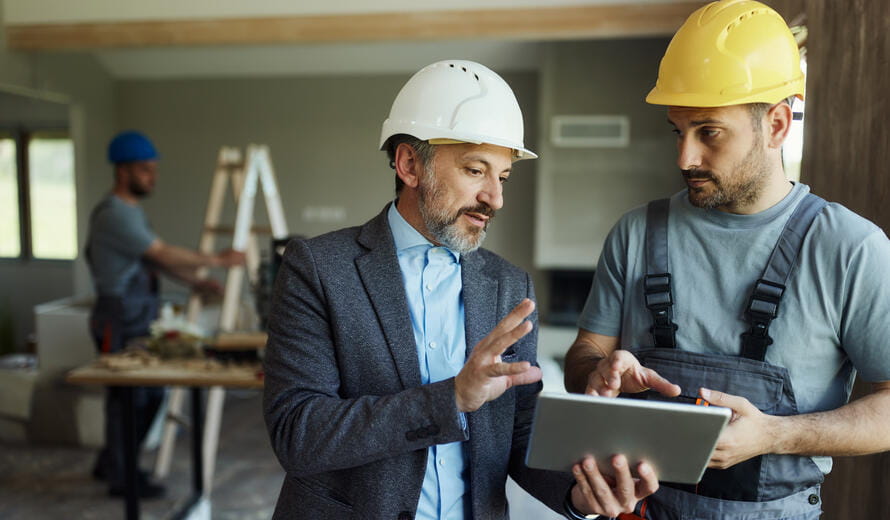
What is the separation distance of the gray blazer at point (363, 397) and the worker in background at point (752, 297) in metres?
0.26

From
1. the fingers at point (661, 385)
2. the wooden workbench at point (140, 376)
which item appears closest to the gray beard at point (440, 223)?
the fingers at point (661, 385)

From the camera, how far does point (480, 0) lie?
16.0ft

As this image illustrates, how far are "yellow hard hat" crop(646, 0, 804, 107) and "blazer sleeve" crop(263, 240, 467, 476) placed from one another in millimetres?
730

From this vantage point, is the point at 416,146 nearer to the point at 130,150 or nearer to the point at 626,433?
the point at 626,433

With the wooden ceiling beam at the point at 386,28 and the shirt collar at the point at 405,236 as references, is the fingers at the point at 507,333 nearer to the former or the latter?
the shirt collar at the point at 405,236

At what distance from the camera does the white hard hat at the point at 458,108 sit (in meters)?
1.46

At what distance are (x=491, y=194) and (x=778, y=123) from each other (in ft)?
1.94

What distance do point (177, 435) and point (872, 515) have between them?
14.3ft

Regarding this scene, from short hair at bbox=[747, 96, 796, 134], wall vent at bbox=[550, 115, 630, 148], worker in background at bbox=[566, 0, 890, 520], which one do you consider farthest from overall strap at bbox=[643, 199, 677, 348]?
wall vent at bbox=[550, 115, 630, 148]

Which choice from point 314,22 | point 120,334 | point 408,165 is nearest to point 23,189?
point 120,334

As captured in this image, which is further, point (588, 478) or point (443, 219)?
point (443, 219)

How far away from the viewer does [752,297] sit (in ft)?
4.53

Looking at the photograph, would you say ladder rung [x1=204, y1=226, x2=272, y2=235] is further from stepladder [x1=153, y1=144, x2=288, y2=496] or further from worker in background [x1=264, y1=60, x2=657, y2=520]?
worker in background [x1=264, y1=60, x2=657, y2=520]

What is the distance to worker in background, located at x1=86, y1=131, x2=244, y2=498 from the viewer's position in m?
3.99
